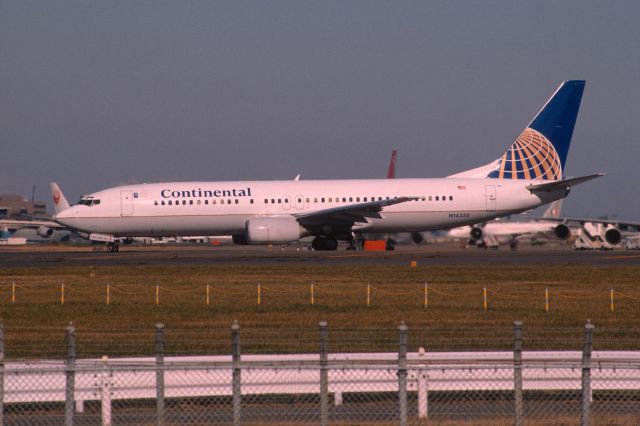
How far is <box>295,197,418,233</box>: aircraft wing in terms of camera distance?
4925 cm

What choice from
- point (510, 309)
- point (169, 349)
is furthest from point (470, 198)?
point (169, 349)

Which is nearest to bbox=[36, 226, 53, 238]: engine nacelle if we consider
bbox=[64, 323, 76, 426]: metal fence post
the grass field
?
the grass field

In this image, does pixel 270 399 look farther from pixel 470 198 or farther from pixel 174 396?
pixel 470 198

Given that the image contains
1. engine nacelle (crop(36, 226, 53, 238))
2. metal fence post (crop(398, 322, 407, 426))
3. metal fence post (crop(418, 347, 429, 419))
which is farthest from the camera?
engine nacelle (crop(36, 226, 53, 238))

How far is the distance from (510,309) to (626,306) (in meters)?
3.08

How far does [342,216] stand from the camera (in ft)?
165

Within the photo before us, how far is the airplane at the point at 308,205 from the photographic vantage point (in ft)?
167

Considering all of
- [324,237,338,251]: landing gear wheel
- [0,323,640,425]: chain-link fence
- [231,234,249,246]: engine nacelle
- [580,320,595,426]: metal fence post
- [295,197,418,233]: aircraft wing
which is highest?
[295,197,418,233]: aircraft wing

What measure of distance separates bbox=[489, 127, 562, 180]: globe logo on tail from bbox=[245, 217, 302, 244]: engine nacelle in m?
12.0

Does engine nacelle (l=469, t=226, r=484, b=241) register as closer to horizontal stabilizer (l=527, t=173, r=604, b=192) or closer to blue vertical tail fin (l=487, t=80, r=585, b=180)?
blue vertical tail fin (l=487, t=80, r=585, b=180)

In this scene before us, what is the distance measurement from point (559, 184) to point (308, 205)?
13.0m

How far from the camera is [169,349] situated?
17.5m

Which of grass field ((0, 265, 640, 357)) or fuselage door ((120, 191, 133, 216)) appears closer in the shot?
grass field ((0, 265, 640, 357))

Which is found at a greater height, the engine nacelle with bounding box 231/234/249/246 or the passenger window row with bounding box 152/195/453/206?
the passenger window row with bounding box 152/195/453/206
